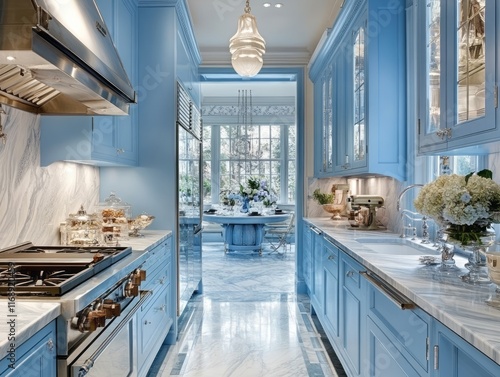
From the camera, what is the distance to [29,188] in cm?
224

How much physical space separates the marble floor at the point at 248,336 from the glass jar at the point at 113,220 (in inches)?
39.1

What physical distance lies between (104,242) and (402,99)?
218 centimetres

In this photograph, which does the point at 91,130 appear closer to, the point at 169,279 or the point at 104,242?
the point at 104,242

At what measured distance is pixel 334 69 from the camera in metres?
3.91

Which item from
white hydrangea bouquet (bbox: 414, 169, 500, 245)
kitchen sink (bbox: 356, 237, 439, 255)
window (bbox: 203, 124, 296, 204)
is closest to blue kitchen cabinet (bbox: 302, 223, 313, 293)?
kitchen sink (bbox: 356, 237, 439, 255)

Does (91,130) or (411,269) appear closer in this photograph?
(411,269)

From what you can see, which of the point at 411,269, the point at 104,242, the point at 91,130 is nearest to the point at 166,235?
the point at 104,242

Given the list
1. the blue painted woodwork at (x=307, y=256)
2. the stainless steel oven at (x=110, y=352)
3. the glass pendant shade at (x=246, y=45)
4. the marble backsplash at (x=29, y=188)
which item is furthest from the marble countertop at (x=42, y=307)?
the blue painted woodwork at (x=307, y=256)

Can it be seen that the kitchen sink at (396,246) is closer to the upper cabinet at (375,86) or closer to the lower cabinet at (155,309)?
the upper cabinet at (375,86)

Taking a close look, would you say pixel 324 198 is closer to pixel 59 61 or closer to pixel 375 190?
pixel 375 190

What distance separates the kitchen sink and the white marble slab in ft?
5.41

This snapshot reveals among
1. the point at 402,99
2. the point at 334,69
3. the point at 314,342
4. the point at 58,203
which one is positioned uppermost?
the point at 334,69

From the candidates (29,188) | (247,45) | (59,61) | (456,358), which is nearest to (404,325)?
(456,358)

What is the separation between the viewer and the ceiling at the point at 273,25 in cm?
391
